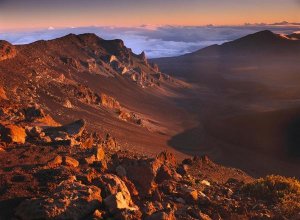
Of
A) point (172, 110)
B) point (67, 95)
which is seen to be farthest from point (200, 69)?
point (67, 95)

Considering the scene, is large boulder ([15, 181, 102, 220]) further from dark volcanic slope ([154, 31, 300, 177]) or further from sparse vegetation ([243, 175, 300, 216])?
dark volcanic slope ([154, 31, 300, 177])

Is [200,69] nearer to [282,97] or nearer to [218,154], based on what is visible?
[282,97]

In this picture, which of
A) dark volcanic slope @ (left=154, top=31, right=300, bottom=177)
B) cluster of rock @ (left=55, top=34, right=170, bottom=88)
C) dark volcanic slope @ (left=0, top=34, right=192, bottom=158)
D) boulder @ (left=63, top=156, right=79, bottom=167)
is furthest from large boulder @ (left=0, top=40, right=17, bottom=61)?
boulder @ (left=63, top=156, right=79, bottom=167)

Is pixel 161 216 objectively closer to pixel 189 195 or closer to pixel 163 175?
pixel 189 195

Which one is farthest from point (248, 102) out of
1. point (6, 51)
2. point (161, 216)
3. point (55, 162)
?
point (161, 216)

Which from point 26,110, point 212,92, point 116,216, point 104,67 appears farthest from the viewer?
point 212,92
